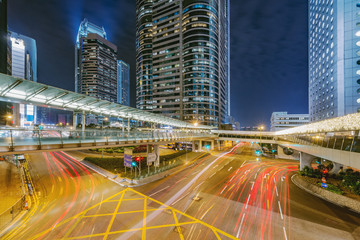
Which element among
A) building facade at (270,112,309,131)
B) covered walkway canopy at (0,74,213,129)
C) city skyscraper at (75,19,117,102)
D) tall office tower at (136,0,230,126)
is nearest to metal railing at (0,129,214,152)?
covered walkway canopy at (0,74,213,129)

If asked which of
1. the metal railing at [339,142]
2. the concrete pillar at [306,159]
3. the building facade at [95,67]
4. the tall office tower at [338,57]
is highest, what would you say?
the building facade at [95,67]

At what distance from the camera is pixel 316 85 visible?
5978 cm

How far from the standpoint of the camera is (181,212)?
12.5 meters

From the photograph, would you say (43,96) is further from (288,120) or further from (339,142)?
(288,120)

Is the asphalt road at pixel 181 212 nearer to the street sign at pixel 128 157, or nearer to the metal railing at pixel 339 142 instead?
the street sign at pixel 128 157

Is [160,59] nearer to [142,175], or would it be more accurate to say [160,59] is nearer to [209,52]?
[209,52]

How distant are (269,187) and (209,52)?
227 feet

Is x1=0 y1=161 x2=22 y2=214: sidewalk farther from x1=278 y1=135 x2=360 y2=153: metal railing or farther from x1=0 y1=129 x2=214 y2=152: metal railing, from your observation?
x1=278 y1=135 x2=360 y2=153: metal railing

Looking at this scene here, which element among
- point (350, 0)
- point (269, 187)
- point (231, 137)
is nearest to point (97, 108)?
point (269, 187)

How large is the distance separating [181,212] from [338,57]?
59.8 metres

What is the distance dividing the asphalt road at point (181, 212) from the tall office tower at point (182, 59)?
57.0 metres

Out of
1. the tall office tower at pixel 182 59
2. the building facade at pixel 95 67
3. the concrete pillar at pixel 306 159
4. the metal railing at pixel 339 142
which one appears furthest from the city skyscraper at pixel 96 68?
the metal railing at pixel 339 142

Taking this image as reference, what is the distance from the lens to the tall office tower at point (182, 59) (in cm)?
7312

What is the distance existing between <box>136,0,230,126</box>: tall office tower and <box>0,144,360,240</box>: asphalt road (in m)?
57.0
